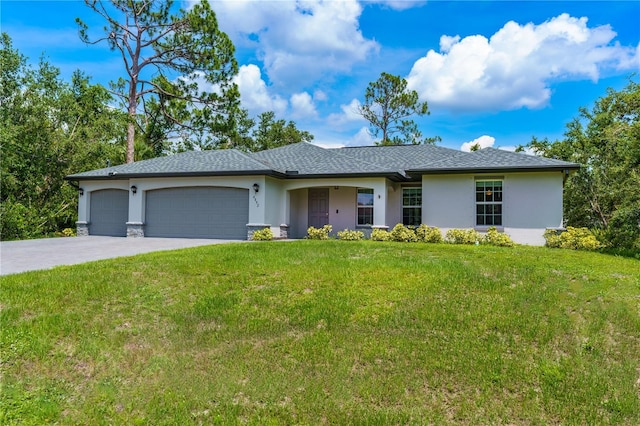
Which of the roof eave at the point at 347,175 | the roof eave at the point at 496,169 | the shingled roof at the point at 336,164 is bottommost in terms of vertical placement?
the roof eave at the point at 347,175

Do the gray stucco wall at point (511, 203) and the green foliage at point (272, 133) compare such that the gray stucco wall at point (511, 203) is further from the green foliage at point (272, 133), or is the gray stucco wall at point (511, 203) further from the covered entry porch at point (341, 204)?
the green foliage at point (272, 133)

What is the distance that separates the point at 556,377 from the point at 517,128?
77.5ft

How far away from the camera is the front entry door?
17.6 m

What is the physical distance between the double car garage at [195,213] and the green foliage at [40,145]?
13.0 feet

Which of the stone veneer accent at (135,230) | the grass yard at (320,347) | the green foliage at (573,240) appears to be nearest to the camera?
the grass yard at (320,347)

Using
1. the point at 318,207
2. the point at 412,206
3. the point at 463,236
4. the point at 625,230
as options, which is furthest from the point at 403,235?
the point at 625,230

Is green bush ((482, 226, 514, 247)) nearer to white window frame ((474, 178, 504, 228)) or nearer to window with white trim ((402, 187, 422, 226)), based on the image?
white window frame ((474, 178, 504, 228))

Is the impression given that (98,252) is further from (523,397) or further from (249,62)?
(249,62)

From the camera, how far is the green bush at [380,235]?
14.3m

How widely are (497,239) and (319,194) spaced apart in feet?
25.9

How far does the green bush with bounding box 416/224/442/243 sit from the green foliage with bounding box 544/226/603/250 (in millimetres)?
3725

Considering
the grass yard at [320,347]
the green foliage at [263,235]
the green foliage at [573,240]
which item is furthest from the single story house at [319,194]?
the grass yard at [320,347]

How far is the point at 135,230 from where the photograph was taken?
17.0m

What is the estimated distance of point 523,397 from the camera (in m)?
3.98
